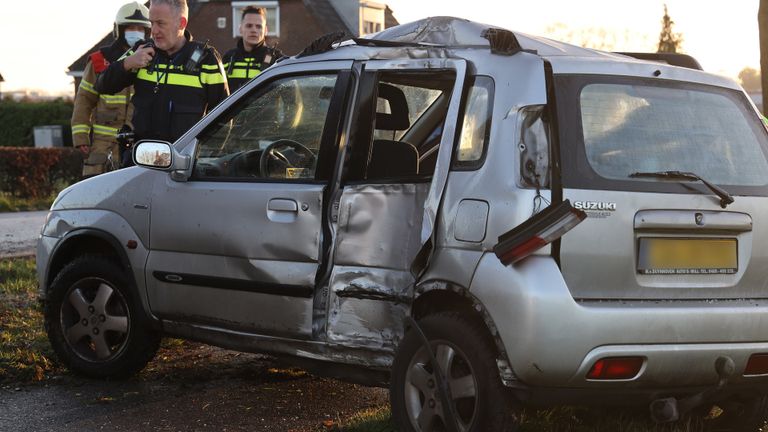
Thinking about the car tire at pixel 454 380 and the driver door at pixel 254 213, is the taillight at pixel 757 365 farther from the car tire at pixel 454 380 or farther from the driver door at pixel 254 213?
the driver door at pixel 254 213

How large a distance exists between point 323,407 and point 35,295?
4.37 m

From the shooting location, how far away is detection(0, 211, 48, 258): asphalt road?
1369 cm

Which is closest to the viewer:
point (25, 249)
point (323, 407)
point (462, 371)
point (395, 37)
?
point (462, 371)

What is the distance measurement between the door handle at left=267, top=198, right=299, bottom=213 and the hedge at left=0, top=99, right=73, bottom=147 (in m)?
42.8

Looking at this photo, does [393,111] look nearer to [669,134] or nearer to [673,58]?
[673,58]

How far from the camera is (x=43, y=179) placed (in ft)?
75.8

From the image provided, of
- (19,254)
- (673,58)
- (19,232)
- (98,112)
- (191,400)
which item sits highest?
(673,58)

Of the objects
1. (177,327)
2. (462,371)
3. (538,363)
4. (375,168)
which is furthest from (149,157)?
(538,363)

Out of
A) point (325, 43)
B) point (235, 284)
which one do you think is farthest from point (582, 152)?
point (235, 284)

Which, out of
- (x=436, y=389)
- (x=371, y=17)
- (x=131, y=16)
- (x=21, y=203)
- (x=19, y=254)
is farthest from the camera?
(x=371, y=17)

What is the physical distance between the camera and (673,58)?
548cm

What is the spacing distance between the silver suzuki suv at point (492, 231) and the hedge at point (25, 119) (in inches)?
1677

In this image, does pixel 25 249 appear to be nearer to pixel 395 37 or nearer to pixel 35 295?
pixel 35 295

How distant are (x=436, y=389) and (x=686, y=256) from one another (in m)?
1.12
